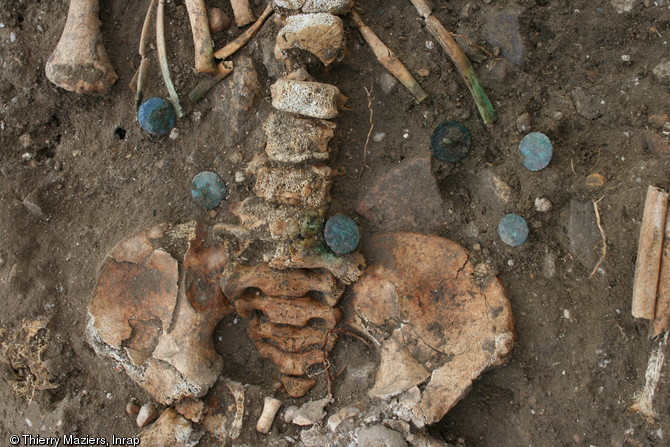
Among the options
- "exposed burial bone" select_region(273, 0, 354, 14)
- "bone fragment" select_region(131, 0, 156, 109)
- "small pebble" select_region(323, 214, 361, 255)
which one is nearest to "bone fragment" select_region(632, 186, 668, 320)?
"small pebble" select_region(323, 214, 361, 255)

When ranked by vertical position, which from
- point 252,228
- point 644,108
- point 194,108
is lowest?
point 644,108

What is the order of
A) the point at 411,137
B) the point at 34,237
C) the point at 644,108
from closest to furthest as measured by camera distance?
the point at 644,108
the point at 411,137
the point at 34,237

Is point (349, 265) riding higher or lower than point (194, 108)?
lower

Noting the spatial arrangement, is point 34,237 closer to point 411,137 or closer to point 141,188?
point 141,188

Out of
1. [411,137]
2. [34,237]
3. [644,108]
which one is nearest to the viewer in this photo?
[644,108]

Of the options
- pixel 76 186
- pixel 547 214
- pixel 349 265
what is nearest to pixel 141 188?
pixel 76 186

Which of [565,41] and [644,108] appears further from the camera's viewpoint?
[565,41]

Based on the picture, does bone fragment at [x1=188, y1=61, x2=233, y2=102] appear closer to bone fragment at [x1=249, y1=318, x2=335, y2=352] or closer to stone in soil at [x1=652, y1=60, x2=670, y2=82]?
bone fragment at [x1=249, y1=318, x2=335, y2=352]
